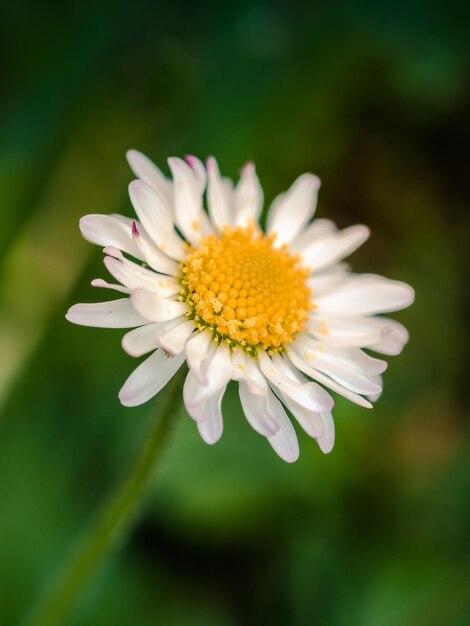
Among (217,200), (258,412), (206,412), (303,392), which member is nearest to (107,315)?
(206,412)

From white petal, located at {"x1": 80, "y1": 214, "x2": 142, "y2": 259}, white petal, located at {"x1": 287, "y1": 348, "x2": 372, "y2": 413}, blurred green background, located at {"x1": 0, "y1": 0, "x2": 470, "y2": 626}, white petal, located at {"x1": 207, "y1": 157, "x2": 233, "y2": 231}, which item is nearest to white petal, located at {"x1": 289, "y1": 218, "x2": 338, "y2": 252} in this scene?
white petal, located at {"x1": 207, "y1": 157, "x2": 233, "y2": 231}

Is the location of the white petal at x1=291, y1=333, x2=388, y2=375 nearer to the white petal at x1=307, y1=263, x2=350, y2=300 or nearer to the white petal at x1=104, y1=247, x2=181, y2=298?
the white petal at x1=307, y1=263, x2=350, y2=300

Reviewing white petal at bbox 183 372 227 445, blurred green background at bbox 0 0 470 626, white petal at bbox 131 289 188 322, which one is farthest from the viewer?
blurred green background at bbox 0 0 470 626

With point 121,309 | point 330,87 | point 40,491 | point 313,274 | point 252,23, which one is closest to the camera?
point 121,309

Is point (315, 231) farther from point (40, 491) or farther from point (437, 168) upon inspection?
point (437, 168)

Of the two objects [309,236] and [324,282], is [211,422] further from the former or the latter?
[309,236]

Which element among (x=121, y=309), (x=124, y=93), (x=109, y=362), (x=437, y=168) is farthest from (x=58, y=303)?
(x=437, y=168)

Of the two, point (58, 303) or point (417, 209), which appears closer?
point (58, 303)
